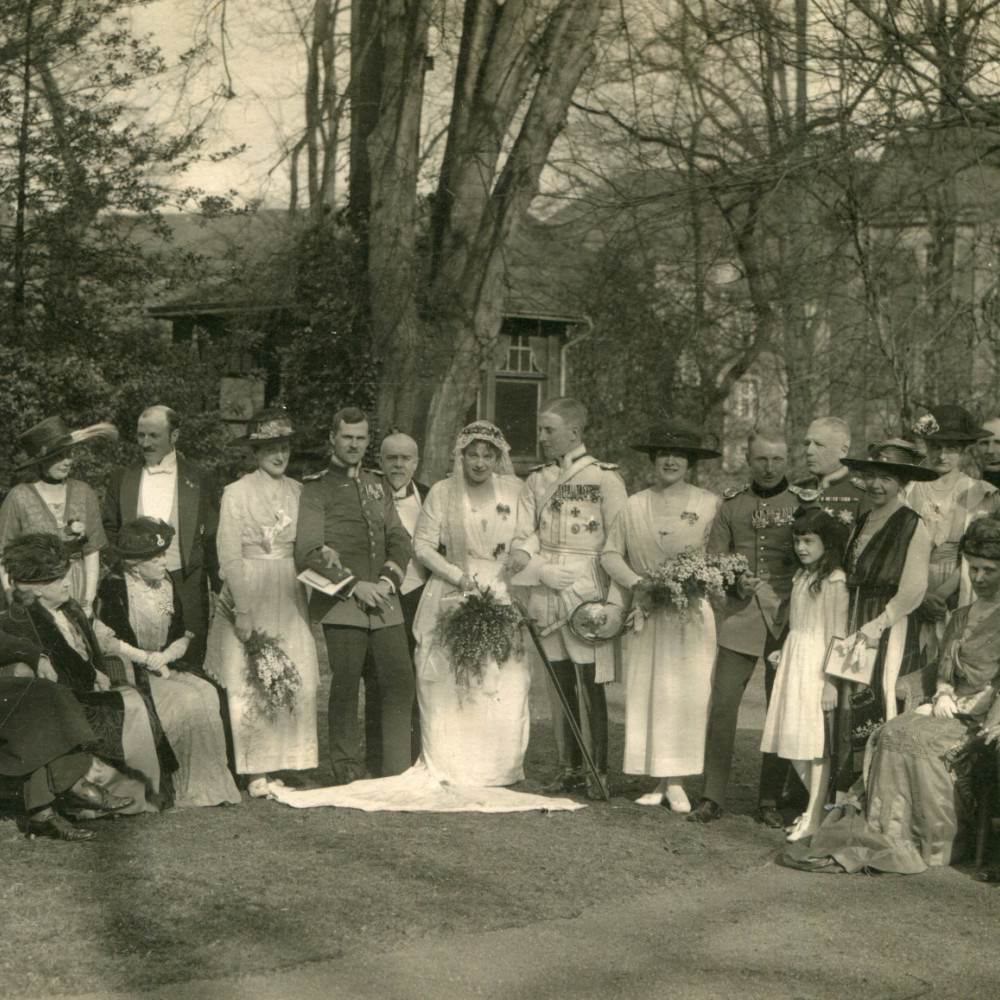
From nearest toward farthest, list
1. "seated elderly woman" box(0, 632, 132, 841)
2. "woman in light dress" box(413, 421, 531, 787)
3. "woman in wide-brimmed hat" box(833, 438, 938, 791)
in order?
"seated elderly woman" box(0, 632, 132, 841) < "woman in wide-brimmed hat" box(833, 438, 938, 791) < "woman in light dress" box(413, 421, 531, 787)

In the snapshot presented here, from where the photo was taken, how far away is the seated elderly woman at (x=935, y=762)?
557cm

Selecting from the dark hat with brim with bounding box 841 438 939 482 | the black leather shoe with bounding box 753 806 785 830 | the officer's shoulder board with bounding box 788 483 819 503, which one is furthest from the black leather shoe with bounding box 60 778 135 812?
the dark hat with brim with bounding box 841 438 939 482

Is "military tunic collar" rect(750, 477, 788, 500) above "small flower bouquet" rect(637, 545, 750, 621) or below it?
above

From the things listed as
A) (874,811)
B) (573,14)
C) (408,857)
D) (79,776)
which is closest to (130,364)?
(573,14)

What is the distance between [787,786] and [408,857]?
2.13 metres

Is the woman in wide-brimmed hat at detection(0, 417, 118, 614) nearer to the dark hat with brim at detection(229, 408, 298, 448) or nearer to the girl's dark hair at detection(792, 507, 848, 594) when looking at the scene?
the dark hat with brim at detection(229, 408, 298, 448)

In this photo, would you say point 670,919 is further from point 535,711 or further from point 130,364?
point 130,364

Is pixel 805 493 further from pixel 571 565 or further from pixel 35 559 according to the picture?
pixel 35 559

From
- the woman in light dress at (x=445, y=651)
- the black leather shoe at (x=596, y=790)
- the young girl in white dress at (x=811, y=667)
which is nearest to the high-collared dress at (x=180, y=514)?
the woman in light dress at (x=445, y=651)

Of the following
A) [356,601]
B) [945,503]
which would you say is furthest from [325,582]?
[945,503]

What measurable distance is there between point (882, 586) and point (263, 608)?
3.15 m

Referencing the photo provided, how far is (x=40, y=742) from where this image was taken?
586 centimetres

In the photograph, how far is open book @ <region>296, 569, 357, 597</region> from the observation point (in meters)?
6.80

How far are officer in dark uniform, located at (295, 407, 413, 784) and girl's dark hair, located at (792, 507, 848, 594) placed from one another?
7.30ft
